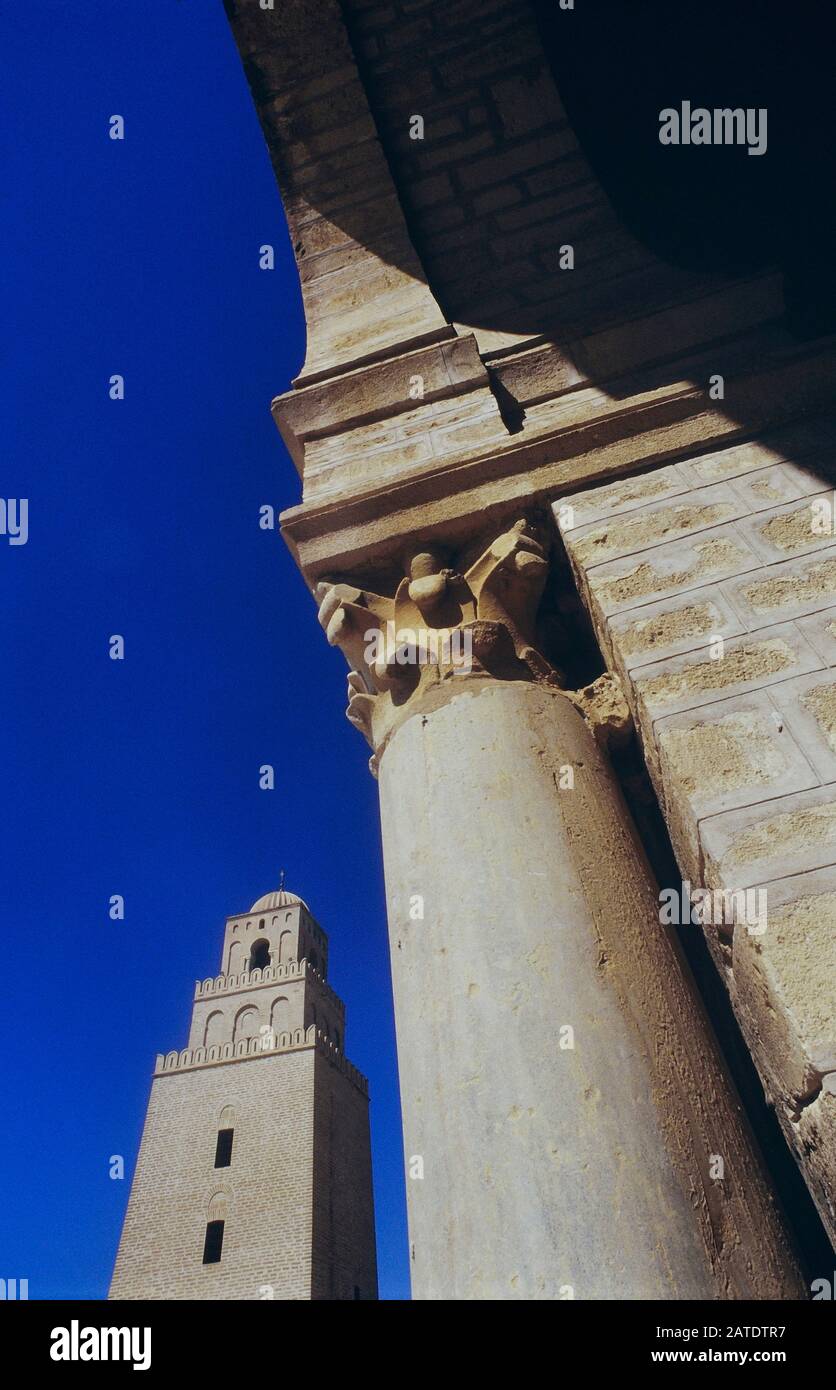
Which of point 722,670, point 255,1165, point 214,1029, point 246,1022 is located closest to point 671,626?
point 722,670

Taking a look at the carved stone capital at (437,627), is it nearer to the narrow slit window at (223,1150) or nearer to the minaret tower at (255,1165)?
the minaret tower at (255,1165)

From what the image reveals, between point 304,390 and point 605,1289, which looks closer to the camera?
point 605,1289

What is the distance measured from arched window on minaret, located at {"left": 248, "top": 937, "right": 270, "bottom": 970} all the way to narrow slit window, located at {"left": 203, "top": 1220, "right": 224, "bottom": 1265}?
Result: 11108 mm

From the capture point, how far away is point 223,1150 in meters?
24.8

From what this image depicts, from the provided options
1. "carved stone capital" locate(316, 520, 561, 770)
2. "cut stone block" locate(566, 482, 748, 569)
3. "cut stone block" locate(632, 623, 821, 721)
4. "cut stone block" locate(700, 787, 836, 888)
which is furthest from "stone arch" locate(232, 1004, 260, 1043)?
"cut stone block" locate(700, 787, 836, 888)

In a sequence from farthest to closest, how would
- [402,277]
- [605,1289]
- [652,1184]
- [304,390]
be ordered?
[402,277], [304,390], [652,1184], [605,1289]

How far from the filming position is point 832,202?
9.23 feet

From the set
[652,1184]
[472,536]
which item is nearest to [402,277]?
[472,536]

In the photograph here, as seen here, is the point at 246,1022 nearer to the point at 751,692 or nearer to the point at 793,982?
the point at 751,692

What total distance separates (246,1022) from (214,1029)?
1.40m

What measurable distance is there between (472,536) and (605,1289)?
6.47 ft

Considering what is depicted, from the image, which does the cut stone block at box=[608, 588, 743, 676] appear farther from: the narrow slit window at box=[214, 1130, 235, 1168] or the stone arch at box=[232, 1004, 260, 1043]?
the stone arch at box=[232, 1004, 260, 1043]

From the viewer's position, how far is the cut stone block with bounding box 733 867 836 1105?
120cm

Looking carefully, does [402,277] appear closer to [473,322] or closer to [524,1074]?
[473,322]
